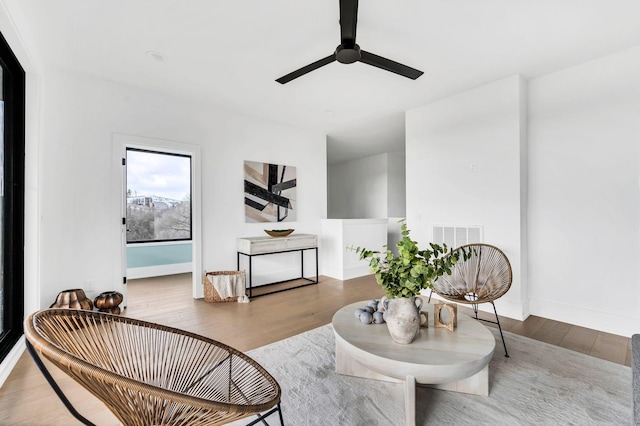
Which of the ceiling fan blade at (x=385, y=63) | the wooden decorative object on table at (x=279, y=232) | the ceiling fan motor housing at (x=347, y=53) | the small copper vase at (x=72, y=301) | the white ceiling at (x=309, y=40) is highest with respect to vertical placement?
the white ceiling at (x=309, y=40)

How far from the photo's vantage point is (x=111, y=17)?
2.12m

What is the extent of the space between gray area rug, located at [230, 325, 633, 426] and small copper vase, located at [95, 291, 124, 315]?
167cm

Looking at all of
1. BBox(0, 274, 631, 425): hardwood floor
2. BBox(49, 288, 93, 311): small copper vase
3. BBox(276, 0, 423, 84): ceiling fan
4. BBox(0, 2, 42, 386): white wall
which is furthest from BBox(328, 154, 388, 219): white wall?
BBox(0, 2, 42, 386): white wall

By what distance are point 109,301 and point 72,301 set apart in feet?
0.94

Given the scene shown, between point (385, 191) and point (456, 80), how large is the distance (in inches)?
152

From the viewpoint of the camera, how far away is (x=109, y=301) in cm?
289

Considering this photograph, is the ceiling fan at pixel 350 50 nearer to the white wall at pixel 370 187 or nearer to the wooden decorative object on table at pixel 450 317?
the wooden decorative object on table at pixel 450 317

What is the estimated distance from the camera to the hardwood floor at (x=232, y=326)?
165 centimetres

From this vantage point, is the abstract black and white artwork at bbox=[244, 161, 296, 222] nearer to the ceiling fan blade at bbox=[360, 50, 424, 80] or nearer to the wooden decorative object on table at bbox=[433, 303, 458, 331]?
the ceiling fan blade at bbox=[360, 50, 424, 80]

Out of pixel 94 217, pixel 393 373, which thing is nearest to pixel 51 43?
pixel 94 217

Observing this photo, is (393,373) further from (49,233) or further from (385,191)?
(385,191)

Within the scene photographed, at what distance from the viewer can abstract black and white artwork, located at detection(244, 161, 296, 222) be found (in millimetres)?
4203

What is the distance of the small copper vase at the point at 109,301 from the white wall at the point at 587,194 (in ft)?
13.9

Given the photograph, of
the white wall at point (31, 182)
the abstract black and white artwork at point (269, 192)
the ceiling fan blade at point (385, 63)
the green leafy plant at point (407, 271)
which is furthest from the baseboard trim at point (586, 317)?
the white wall at point (31, 182)
